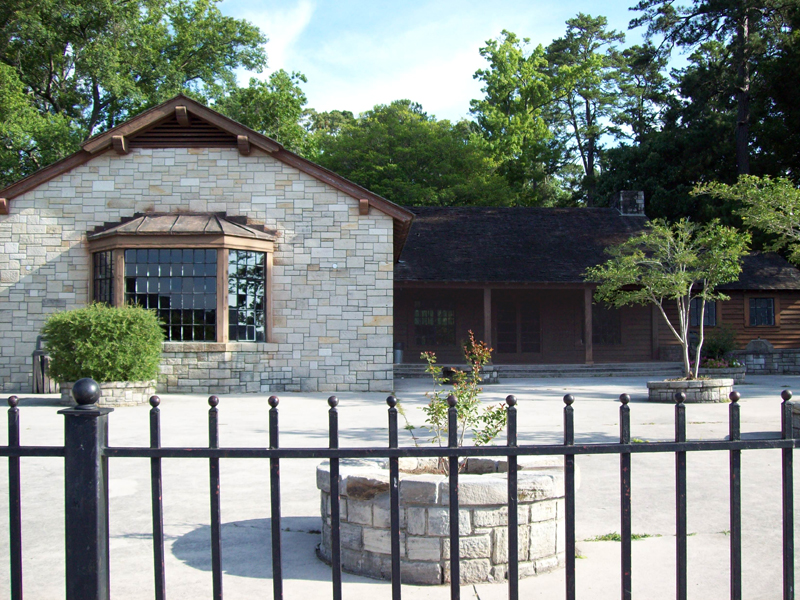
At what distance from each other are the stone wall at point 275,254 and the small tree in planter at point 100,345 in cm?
271

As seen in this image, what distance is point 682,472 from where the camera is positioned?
116 inches

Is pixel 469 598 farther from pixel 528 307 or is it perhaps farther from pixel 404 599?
pixel 528 307

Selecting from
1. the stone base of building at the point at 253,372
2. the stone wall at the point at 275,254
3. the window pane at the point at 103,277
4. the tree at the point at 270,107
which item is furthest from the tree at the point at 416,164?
the window pane at the point at 103,277

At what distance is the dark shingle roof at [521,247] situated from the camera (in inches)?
857

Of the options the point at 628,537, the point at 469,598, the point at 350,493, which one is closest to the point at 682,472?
the point at 628,537

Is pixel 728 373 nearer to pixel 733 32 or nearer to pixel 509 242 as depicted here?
pixel 509 242

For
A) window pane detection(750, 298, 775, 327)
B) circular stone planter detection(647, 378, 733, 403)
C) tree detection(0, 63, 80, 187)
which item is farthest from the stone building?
window pane detection(750, 298, 775, 327)

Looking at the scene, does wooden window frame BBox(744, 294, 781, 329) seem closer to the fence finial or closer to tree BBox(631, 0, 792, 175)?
tree BBox(631, 0, 792, 175)

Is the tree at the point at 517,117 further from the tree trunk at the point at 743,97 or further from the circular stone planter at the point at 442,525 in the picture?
the circular stone planter at the point at 442,525

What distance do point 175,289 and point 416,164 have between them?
18.4 metres

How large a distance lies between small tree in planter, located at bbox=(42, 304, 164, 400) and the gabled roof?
4.10 meters

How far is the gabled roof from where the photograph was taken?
606 inches

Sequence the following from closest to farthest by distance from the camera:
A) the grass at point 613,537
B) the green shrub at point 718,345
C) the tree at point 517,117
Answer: the grass at point 613,537
the green shrub at point 718,345
the tree at point 517,117

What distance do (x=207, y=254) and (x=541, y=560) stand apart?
12.2 meters
